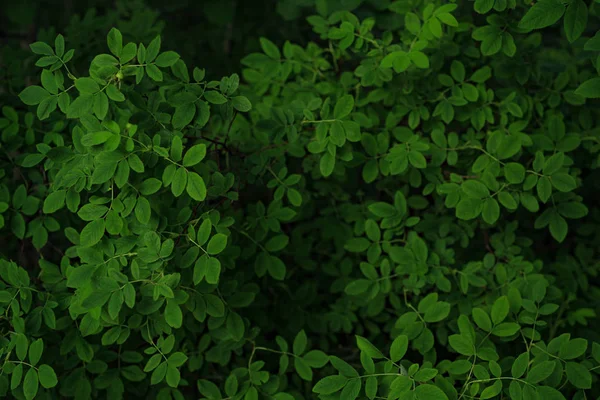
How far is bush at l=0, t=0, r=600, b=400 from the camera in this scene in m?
1.50

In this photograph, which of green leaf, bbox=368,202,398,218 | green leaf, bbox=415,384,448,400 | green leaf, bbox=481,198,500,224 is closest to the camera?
green leaf, bbox=415,384,448,400

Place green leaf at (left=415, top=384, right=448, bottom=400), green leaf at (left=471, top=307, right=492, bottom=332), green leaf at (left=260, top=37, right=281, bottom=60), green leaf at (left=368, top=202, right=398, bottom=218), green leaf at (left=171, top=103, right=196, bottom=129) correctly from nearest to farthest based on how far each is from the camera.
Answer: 1. green leaf at (left=415, top=384, right=448, bottom=400)
2. green leaf at (left=171, top=103, right=196, bottom=129)
3. green leaf at (left=471, top=307, right=492, bottom=332)
4. green leaf at (left=368, top=202, right=398, bottom=218)
5. green leaf at (left=260, top=37, right=281, bottom=60)

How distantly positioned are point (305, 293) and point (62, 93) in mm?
819

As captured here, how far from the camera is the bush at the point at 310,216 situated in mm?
1502

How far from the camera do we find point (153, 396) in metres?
1.81

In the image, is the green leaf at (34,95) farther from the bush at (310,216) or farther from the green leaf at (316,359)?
the green leaf at (316,359)

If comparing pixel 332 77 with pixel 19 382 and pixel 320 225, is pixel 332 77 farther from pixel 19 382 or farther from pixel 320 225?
pixel 19 382

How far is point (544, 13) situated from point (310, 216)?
0.90 metres

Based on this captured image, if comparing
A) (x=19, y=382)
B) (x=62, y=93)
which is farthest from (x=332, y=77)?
(x=19, y=382)

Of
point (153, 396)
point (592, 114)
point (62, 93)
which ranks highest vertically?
point (62, 93)

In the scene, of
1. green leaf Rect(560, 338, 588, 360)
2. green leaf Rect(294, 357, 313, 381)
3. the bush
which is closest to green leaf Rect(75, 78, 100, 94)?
the bush

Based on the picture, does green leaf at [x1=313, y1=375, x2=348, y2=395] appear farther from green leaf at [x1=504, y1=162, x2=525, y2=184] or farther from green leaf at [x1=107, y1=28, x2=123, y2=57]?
green leaf at [x1=107, y1=28, x2=123, y2=57]

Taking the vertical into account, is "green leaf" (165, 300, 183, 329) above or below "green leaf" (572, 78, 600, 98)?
below

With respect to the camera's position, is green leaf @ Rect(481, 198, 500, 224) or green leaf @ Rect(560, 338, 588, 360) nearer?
green leaf @ Rect(560, 338, 588, 360)
